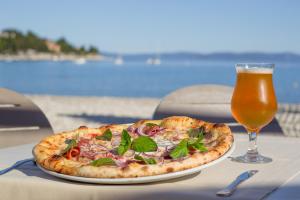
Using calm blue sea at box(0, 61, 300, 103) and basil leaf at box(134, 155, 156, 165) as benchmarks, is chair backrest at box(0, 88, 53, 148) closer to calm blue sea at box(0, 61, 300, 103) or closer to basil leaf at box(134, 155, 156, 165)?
basil leaf at box(134, 155, 156, 165)

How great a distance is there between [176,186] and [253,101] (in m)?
0.43

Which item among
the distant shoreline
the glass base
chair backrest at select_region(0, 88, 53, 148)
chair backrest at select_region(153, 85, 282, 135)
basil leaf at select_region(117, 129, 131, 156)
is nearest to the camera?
basil leaf at select_region(117, 129, 131, 156)

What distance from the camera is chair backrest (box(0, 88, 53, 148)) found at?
7.75ft

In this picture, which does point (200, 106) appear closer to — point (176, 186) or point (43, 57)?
point (176, 186)

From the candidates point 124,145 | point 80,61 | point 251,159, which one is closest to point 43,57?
point 80,61

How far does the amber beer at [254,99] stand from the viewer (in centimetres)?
150

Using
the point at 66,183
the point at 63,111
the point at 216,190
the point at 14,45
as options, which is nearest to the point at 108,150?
the point at 66,183

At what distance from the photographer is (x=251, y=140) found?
59.7 inches

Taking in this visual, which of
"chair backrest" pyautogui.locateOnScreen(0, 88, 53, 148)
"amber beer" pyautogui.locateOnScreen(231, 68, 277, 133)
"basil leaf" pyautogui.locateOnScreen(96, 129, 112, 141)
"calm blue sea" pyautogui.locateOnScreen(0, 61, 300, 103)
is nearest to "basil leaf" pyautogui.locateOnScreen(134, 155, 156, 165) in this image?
"basil leaf" pyautogui.locateOnScreen(96, 129, 112, 141)

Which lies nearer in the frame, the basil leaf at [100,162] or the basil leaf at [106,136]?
the basil leaf at [100,162]

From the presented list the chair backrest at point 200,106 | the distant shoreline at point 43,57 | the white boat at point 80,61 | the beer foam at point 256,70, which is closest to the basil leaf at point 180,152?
the beer foam at point 256,70

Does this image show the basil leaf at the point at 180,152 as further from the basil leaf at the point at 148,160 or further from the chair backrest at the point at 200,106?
the chair backrest at the point at 200,106

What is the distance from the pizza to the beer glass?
0.10 metres

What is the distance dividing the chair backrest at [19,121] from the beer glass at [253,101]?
3.70ft
